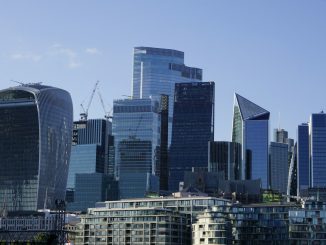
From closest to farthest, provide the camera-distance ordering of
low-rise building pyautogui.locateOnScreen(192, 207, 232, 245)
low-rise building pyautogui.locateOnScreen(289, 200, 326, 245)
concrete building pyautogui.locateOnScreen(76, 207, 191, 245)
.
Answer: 1. low-rise building pyautogui.locateOnScreen(289, 200, 326, 245)
2. low-rise building pyautogui.locateOnScreen(192, 207, 232, 245)
3. concrete building pyautogui.locateOnScreen(76, 207, 191, 245)

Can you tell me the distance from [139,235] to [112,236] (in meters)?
8.06

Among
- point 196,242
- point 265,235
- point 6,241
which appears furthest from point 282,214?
point 6,241

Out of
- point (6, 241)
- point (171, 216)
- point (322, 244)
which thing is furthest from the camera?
point (171, 216)

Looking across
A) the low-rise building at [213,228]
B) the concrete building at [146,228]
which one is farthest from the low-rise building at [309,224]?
the concrete building at [146,228]

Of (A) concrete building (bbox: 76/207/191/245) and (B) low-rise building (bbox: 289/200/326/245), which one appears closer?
(B) low-rise building (bbox: 289/200/326/245)

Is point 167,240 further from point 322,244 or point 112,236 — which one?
point 322,244

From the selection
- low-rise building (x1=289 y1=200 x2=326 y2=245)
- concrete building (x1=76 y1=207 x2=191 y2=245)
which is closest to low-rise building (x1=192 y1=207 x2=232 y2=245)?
concrete building (x1=76 y1=207 x2=191 y2=245)

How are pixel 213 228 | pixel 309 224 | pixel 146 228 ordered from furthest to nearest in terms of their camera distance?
pixel 146 228
pixel 213 228
pixel 309 224

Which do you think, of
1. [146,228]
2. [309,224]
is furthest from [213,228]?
[309,224]

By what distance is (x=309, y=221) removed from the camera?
188 metres

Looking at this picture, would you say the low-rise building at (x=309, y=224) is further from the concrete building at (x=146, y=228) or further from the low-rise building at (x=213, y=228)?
the concrete building at (x=146, y=228)

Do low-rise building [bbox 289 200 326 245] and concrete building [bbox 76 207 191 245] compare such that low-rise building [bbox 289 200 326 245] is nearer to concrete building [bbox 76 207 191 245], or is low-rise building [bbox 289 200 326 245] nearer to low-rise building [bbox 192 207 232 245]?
low-rise building [bbox 192 207 232 245]

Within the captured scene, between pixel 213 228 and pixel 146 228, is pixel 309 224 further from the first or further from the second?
pixel 146 228

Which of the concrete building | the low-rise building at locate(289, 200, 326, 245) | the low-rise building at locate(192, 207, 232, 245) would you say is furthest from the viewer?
the concrete building
